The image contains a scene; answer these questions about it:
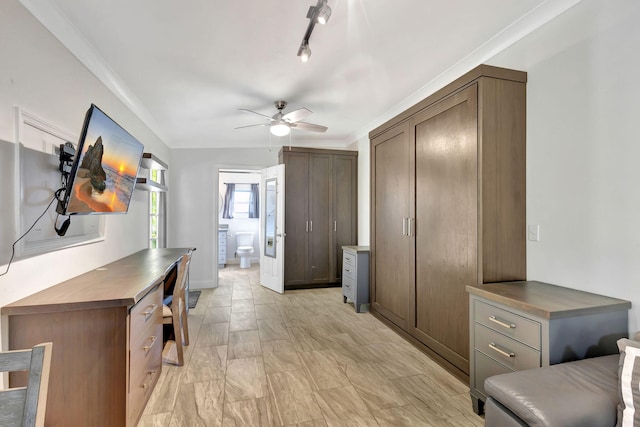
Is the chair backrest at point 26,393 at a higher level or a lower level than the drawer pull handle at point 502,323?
higher

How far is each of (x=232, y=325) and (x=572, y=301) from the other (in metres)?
3.19

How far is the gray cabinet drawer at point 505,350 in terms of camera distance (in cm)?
161

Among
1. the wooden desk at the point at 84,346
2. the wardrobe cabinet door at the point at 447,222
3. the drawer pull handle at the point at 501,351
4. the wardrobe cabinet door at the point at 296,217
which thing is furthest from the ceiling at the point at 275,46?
the drawer pull handle at the point at 501,351

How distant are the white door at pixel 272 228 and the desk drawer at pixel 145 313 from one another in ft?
8.63

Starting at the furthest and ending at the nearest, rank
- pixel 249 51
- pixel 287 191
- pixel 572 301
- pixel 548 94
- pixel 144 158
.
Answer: pixel 287 191
pixel 144 158
pixel 249 51
pixel 548 94
pixel 572 301

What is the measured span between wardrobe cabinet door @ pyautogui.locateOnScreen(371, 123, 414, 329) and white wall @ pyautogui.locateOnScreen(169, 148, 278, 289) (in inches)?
117

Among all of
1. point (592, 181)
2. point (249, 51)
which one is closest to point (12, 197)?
point (249, 51)

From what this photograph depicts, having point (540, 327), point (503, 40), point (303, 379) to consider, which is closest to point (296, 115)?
point (503, 40)

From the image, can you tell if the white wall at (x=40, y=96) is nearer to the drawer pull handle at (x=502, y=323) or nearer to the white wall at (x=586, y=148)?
the drawer pull handle at (x=502, y=323)

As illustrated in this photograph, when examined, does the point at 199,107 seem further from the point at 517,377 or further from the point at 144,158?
the point at 517,377

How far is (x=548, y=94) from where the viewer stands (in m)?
2.05

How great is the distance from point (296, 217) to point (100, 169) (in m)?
3.25

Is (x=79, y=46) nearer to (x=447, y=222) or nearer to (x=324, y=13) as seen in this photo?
(x=324, y=13)

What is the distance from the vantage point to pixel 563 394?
1197 mm
